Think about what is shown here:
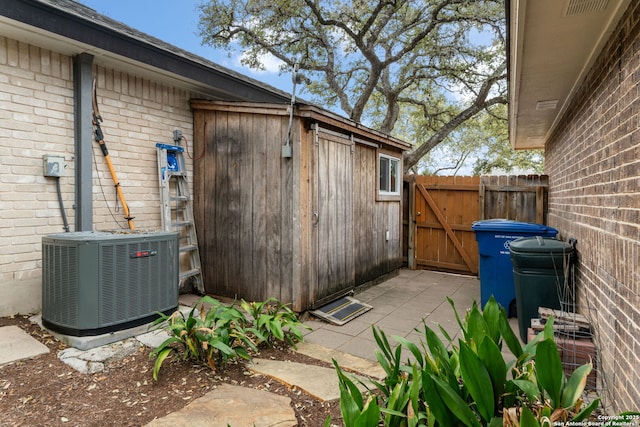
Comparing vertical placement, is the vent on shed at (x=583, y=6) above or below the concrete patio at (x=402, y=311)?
above

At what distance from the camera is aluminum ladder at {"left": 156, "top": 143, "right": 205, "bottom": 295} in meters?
4.46

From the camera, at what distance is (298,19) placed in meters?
11.3

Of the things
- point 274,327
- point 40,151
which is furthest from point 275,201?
point 40,151

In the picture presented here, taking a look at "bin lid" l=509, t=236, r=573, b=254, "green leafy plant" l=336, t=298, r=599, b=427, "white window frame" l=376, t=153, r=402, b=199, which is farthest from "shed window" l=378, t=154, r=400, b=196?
"green leafy plant" l=336, t=298, r=599, b=427

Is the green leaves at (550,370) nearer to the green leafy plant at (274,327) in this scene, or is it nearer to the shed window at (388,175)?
the green leafy plant at (274,327)

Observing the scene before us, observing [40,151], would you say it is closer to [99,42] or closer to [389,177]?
[99,42]

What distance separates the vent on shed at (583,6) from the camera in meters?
2.17

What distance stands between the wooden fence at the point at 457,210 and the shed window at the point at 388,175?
603 millimetres

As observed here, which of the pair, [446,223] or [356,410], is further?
[446,223]

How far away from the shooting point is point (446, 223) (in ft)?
23.6

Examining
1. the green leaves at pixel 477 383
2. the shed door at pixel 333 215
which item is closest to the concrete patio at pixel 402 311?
the shed door at pixel 333 215

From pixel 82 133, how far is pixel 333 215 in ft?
9.51

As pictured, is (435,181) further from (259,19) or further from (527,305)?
(259,19)

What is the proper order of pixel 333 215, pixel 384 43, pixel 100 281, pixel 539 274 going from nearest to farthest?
pixel 100 281 < pixel 539 274 < pixel 333 215 < pixel 384 43
